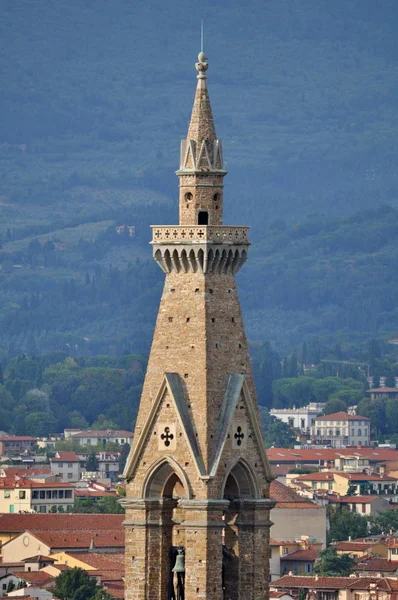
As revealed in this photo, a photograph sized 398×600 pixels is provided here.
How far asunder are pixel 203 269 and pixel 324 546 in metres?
81.0

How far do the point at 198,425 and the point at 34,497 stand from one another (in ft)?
304

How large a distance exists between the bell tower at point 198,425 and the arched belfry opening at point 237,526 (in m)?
0.01

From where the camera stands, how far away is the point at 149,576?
3036 cm

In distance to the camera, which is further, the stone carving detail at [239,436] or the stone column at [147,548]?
the stone column at [147,548]

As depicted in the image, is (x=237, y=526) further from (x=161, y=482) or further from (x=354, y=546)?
(x=354, y=546)

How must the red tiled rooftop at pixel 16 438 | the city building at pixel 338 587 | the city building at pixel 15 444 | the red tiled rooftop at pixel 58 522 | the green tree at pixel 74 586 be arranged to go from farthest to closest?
the red tiled rooftop at pixel 16 438, the city building at pixel 15 444, the red tiled rooftop at pixel 58 522, the city building at pixel 338 587, the green tree at pixel 74 586

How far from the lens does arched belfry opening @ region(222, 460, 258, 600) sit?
30422 mm

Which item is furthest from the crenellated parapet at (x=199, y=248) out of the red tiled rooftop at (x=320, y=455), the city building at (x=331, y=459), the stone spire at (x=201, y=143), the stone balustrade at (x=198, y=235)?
the red tiled rooftop at (x=320, y=455)

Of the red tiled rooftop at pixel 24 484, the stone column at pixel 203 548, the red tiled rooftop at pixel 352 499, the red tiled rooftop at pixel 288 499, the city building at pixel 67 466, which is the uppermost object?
the city building at pixel 67 466

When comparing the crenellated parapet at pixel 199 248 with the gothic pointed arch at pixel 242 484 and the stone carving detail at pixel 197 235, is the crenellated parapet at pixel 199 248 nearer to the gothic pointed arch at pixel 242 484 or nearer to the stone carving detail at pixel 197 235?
the stone carving detail at pixel 197 235

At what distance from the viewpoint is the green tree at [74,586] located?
76188mm

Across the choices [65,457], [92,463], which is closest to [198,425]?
[65,457]

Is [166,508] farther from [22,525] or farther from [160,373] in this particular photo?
[22,525]

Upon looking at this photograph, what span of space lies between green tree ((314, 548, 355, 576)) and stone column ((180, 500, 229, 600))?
63370mm
